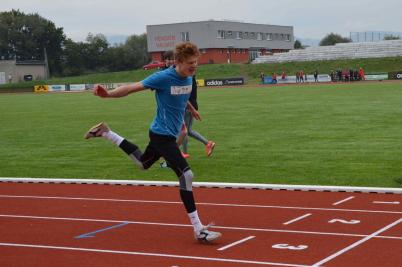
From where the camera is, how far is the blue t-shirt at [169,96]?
6.89 m

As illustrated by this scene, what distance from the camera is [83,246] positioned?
700 centimetres

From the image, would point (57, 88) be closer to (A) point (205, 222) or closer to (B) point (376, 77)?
(B) point (376, 77)

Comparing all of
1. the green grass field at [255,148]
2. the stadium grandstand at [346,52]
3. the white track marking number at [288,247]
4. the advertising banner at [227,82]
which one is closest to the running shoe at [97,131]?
the white track marking number at [288,247]

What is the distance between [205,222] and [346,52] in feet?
260

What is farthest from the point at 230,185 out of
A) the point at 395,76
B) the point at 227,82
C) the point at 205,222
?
the point at 227,82

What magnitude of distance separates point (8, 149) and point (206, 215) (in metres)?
10.1

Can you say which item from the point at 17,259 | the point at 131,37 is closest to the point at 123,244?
the point at 17,259

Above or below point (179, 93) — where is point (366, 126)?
below

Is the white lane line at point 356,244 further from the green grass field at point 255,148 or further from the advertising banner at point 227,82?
the advertising banner at point 227,82

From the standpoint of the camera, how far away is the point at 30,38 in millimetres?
111938

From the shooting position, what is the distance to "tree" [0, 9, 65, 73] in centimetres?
10975

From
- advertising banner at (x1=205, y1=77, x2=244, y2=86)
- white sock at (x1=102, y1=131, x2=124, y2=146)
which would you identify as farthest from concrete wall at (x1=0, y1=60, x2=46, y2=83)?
white sock at (x1=102, y1=131, x2=124, y2=146)

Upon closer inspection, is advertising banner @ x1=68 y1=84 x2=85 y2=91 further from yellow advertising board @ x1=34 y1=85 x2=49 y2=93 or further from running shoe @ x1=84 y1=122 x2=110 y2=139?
running shoe @ x1=84 y1=122 x2=110 y2=139

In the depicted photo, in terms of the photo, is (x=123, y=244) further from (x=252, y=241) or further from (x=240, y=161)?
(x=240, y=161)
